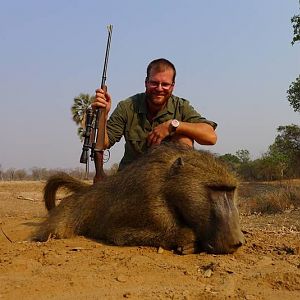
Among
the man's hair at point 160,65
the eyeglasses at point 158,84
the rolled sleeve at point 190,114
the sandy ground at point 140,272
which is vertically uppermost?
the man's hair at point 160,65

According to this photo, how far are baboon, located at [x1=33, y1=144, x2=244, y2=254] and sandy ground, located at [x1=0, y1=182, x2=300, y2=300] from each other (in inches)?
5.0

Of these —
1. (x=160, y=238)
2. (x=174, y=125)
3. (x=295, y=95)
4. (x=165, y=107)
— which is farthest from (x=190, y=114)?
(x=295, y=95)

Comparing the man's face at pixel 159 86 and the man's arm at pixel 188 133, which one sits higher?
the man's face at pixel 159 86

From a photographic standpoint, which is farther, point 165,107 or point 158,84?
point 165,107

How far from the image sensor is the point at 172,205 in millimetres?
3846

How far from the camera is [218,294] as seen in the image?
8.91ft

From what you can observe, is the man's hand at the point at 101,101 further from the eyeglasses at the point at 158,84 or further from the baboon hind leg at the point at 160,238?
the baboon hind leg at the point at 160,238

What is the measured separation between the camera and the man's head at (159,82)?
5.41 metres

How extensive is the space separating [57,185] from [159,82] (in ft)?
5.25

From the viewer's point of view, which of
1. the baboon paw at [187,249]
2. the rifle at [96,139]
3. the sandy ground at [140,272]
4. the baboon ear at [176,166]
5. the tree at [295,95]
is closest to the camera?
the sandy ground at [140,272]

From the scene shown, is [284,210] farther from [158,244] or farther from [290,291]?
[290,291]

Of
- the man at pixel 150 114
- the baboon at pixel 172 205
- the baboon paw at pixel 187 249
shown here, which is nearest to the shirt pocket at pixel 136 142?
the man at pixel 150 114

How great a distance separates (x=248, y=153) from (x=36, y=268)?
3295cm

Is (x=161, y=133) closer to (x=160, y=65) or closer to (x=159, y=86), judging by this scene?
(x=159, y=86)
